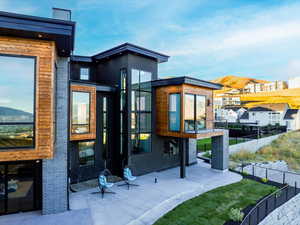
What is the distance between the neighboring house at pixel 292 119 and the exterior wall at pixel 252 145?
37.9ft

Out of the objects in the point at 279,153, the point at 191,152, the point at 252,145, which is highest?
the point at 191,152

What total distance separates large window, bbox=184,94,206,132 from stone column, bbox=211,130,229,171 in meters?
1.39

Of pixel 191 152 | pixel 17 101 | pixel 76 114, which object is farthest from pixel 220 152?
pixel 17 101

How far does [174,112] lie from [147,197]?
4375 millimetres

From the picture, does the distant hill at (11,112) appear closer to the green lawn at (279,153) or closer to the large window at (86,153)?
the large window at (86,153)

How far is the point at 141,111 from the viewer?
10.1m

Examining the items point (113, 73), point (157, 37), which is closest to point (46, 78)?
point (113, 73)

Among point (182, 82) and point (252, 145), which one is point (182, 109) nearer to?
point (182, 82)

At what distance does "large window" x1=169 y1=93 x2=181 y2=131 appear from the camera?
9688mm

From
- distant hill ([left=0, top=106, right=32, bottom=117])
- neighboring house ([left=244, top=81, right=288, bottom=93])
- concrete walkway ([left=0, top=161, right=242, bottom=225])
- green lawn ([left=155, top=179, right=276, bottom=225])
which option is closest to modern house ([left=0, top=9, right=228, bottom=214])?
Answer: distant hill ([left=0, top=106, right=32, bottom=117])

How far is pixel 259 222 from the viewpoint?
6.07 m

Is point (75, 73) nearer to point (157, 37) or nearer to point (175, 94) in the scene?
point (175, 94)

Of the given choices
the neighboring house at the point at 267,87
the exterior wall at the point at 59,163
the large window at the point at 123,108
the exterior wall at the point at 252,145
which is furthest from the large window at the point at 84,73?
the neighboring house at the point at 267,87

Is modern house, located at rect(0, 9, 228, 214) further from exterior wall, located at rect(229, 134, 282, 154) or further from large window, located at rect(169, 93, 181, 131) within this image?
exterior wall, located at rect(229, 134, 282, 154)
